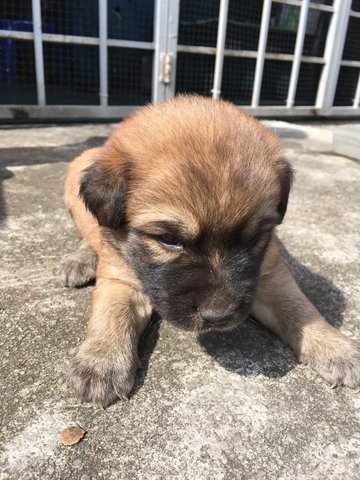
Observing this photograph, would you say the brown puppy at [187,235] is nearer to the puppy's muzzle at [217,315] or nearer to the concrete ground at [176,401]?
the puppy's muzzle at [217,315]

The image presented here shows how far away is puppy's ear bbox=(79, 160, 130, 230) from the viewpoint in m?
2.18

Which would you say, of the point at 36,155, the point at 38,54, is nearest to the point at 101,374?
the point at 36,155

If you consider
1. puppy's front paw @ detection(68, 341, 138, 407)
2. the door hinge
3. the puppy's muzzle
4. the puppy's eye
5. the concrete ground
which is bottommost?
the concrete ground

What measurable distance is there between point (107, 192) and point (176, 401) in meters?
1.10

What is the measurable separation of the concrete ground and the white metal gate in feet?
16.8

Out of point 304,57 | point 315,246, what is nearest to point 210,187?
point 315,246

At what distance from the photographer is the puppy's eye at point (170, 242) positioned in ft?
6.69

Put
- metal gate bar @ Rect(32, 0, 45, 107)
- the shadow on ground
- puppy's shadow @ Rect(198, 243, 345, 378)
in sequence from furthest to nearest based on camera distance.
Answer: metal gate bar @ Rect(32, 0, 45, 107)
the shadow on ground
puppy's shadow @ Rect(198, 243, 345, 378)

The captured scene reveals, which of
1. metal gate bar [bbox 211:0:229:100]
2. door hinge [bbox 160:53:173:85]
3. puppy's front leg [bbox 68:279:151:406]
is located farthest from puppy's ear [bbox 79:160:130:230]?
door hinge [bbox 160:53:173:85]

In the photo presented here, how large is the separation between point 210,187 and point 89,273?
1430mm

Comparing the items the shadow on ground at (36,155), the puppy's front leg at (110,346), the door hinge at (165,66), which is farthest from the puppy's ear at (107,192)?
the door hinge at (165,66)

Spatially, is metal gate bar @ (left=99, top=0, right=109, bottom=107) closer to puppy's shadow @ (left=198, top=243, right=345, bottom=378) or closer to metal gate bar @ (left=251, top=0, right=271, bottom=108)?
metal gate bar @ (left=251, top=0, right=271, bottom=108)

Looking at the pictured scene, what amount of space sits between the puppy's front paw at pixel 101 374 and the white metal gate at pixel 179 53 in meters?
6.34

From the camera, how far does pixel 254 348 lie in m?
2.42
